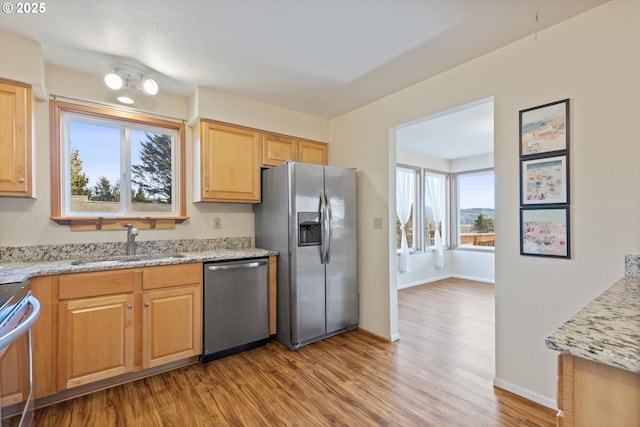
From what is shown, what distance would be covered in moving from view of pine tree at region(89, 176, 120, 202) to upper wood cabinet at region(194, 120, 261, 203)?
68cm

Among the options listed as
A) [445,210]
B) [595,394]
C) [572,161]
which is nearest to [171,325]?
[595,394]

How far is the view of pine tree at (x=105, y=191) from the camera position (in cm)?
260

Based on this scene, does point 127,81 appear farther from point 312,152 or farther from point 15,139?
point 312,152

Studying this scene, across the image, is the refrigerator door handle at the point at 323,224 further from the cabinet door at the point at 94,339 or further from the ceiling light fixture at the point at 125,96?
the ceiling light fixture at the point at 125,96

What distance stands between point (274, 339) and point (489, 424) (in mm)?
1936

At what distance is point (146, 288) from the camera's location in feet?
7.30

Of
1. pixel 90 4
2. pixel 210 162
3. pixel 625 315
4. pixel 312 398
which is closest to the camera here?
pixel 625 315

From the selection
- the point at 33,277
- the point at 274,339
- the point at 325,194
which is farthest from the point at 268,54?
the point at 274,339

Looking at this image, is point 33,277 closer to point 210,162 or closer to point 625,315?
point 210,162

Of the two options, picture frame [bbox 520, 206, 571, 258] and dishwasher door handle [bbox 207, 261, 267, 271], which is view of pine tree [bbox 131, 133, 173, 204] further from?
picture frame [bbox 520, 206, 571, 258]

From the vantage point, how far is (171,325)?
2.34 meters

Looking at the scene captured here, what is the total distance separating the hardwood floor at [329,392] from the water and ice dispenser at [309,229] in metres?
1.02

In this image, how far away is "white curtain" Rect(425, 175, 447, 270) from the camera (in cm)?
576

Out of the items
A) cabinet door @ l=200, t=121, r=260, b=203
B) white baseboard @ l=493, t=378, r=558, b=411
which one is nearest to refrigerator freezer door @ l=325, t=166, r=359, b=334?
cabinet door @ l=200, t=121, r=260, b=203
